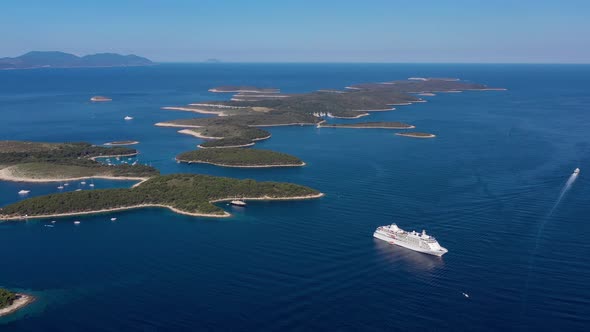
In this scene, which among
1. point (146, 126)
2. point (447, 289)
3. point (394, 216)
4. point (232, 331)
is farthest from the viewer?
point (146, 126)

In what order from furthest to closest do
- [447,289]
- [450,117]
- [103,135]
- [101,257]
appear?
1. [450,117]
2. [103,135]
3. [101,257]
4. [447,289]

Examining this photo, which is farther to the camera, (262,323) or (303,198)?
(303,198)

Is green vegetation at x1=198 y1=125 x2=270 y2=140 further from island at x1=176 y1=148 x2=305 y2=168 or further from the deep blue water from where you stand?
the deep blue water

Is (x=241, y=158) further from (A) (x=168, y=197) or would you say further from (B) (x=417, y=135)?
(B) (x=417, y=135)

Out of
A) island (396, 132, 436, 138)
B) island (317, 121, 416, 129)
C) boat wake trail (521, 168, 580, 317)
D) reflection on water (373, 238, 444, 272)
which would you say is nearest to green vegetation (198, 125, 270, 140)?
island (317, 121, 416, 129)

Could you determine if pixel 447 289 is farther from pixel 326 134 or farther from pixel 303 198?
pixel 326 134

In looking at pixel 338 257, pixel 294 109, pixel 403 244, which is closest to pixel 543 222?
pixel 403 244

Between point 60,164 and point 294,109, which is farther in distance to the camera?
point 294,109

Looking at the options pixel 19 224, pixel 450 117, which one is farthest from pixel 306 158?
pixel 450 117
